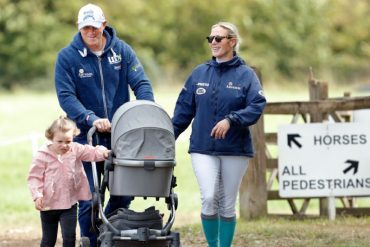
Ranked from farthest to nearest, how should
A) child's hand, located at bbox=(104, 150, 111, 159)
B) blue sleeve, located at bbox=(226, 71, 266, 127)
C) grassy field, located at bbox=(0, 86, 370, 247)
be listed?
Result: grassy field, located at bbox=(0, 86, 370, 247) → blue sleeve, located at bbox=(226, 71, 266, 127) → child's hand, located at bbox=(104, 150, 111, 159)

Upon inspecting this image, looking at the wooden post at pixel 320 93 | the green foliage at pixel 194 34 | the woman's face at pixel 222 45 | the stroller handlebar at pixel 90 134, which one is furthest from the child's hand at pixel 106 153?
the green foliage at pixel 194 34

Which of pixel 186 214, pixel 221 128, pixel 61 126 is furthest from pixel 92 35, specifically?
pixel 186 214

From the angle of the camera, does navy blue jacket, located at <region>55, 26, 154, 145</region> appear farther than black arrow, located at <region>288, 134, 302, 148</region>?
No

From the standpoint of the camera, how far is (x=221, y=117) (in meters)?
8.63

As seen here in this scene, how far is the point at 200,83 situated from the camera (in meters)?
8.72

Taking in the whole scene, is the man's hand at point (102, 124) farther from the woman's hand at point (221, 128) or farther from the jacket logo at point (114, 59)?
the woman's hand at point (221, 128)

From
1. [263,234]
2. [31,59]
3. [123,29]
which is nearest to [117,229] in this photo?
[263,234]

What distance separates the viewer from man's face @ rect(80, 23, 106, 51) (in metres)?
8.45

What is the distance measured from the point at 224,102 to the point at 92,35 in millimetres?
1168

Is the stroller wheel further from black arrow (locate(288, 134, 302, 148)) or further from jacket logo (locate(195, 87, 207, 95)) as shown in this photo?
black arrow (locate(288, 134, 302, 148))

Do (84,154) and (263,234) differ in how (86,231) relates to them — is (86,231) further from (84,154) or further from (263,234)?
(263,234)

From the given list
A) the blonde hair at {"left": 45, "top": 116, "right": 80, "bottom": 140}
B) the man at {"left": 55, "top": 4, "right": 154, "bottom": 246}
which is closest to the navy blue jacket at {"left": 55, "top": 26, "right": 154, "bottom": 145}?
the man at {"left": 55, "top": 4, "right": 154, "bottom": 246}

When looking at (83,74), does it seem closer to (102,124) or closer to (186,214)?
(102,124)

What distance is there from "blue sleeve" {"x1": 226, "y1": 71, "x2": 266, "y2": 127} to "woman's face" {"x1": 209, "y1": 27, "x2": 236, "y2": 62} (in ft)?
0.83
